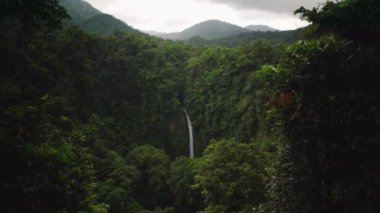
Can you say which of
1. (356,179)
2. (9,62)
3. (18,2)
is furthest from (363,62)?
(9,62)

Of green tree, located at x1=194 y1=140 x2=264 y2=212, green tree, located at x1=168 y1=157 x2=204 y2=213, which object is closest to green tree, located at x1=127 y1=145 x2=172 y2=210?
green tree, located at x1=168 y1=157 x2=204 y2=213

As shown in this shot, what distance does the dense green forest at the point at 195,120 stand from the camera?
8547 millimetres

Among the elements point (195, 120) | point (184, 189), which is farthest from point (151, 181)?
point (195, 120)

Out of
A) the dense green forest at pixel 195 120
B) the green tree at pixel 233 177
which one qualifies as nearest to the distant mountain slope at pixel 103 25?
the dense green forest at pixel 195 120

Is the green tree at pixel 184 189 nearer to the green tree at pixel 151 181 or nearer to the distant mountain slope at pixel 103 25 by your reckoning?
the green tree at pixel 151 181

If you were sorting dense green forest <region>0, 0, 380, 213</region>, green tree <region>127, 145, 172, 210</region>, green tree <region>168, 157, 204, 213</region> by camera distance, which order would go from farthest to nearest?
green tree <region>127, 145, 172, 210</region>, green tree <region>168, 157, 204, 213</region>, dense green forest <region>0, 0, 380, 213</region>

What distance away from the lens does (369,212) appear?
7969 millimetres

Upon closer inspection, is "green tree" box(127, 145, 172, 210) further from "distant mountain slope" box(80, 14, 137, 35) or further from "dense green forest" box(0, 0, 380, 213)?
"distant mountain slope" box(80, 14, 137, 35)

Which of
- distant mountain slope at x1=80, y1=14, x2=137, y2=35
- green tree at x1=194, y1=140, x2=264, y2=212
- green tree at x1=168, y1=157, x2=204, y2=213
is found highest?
distant mountain slope at x1=80, y1=14, x2=137, y2=35

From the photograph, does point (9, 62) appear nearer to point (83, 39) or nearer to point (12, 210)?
point (12, 210)

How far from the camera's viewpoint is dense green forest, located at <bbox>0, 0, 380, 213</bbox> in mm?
8547

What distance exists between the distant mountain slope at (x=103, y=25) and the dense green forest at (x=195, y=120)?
104ft

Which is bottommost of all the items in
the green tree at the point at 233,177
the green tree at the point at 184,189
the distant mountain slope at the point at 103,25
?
the green tree at the point at 184,189

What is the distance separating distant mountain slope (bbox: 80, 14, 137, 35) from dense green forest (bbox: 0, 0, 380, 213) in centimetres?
3179
